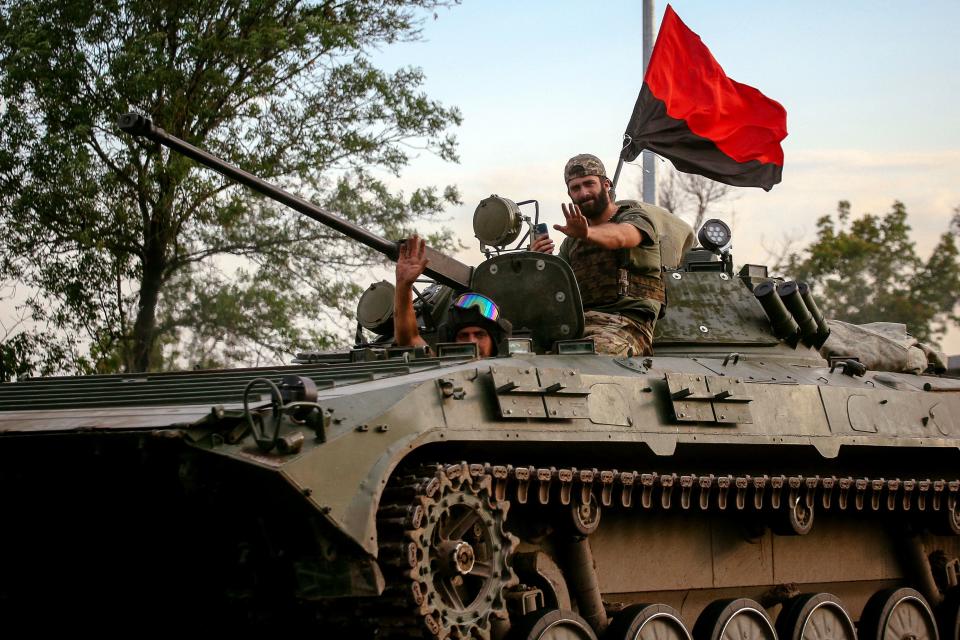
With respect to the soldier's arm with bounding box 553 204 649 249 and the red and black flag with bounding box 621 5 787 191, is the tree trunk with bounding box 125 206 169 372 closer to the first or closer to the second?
the red and black flag with bounding box 621 5 787 191

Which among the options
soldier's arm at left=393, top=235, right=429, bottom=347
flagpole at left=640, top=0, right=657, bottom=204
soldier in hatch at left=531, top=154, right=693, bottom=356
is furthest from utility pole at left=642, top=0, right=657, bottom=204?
soldier's arm at left=393, top=235, right=429, bottom=347

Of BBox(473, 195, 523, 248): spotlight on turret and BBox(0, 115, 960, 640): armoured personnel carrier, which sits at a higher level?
BBox(473, 195, 523, 248): spotlight on turret

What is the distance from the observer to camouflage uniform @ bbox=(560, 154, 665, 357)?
10391 mm

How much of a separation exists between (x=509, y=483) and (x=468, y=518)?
1.48 feet

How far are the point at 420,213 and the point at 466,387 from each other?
12.4m

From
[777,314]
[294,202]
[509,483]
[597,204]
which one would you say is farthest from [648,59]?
[509,483]

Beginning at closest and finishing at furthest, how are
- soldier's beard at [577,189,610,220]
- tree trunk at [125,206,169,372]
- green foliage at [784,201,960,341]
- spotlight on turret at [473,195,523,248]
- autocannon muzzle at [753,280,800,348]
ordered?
spotlight on turret at [473,195,523,248] → soldier's beard at [577,189,610,220] → autocannon muzzle at [753,280,800,348] → tree trunk at [125,206,169,372] → green foliage at [784,201,960,341]

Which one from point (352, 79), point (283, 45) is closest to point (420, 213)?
point (352, 79)

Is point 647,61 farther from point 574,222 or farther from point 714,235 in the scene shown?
point 574,222

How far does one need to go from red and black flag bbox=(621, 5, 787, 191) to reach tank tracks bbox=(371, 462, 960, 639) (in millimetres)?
6514

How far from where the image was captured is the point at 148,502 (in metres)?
7.85

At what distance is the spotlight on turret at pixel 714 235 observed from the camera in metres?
12.5

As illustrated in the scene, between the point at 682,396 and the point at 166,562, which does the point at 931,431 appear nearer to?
the point at 682,396

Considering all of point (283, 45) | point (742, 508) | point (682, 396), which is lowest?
point (742, 508)
